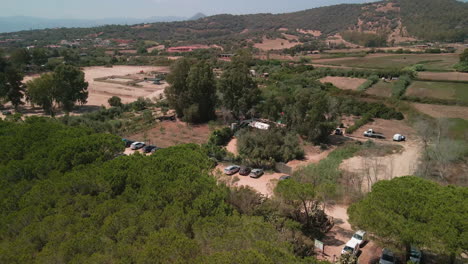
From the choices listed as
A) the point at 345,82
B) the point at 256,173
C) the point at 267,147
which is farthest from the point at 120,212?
the point at 345,82

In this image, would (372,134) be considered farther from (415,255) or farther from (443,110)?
(415,255)

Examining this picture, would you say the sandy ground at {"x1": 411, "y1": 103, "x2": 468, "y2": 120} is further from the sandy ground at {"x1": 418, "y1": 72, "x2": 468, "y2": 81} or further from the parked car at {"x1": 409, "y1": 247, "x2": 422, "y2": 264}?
the parked car at {"x1": 409, "y1": 247, "x2": 422, "y2": 264}

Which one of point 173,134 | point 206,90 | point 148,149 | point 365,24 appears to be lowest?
point 173,134

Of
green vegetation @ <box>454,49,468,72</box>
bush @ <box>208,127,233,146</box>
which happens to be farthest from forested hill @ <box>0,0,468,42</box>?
bush @ <box>208,127,233,146</box>

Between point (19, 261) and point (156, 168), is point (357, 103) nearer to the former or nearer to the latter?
point (156, 168)

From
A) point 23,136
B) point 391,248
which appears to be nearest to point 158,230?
A: point 391,248
